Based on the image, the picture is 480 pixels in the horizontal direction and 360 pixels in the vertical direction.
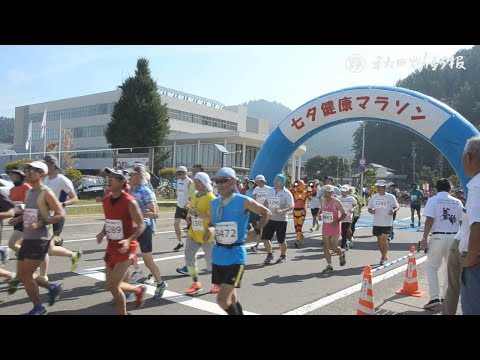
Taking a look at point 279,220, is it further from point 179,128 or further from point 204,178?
point 179,128

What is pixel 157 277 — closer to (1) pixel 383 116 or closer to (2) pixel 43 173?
(2) pixel 43 173

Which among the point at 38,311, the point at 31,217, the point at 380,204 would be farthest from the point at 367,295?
the point at 380,204

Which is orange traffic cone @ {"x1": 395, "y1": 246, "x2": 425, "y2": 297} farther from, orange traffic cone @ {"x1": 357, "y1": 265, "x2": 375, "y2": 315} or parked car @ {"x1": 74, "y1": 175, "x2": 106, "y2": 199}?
Result: parked car @ {"x1": 74, "y1": 175, "x2": 106, "y2": 199}

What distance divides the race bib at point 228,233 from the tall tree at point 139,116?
37982mm

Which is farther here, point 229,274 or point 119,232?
point 119,232

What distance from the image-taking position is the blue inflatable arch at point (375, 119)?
12.0 metres

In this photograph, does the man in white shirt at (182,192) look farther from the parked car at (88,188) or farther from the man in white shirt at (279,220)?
the parked car at (88,188)

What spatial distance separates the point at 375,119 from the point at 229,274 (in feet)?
35.3

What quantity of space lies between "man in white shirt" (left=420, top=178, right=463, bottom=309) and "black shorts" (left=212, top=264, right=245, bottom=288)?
10.9 ft

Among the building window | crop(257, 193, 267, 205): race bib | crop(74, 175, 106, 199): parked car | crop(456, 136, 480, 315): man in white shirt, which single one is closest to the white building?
the building window

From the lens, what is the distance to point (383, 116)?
526 inches

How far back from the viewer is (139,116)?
137 ft

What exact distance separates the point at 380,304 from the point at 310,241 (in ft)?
23.3

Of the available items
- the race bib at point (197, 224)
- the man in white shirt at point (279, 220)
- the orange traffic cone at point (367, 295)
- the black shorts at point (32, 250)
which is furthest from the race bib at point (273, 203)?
the black shorts at point (32, 250)
